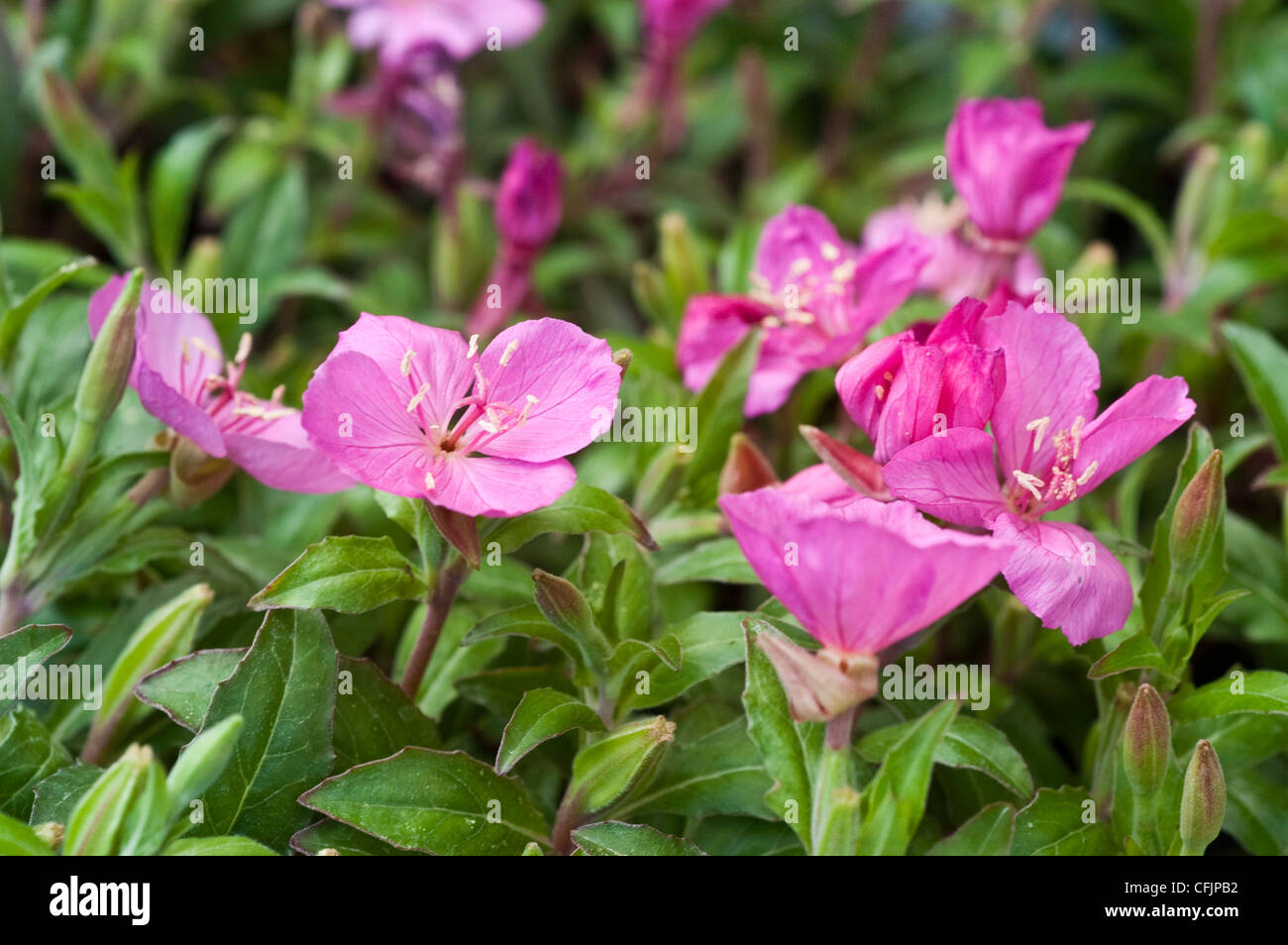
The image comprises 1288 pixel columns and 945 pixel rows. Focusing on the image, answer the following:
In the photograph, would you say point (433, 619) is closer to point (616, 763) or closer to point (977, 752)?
point (616, 763)

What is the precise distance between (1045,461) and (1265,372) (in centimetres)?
38

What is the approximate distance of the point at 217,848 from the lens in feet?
2.37

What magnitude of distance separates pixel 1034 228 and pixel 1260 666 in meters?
0.43

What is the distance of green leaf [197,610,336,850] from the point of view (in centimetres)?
81

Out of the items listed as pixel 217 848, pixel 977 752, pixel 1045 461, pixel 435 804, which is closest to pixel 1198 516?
pixel 1045 461

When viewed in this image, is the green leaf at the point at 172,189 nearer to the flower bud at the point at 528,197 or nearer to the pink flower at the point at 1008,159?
the flower bud at the point at 528,197

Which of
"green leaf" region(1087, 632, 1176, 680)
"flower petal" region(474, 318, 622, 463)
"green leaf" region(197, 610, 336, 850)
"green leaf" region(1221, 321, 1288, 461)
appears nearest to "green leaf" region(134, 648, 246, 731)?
"green leaf" region(197, 610, 336, 850)

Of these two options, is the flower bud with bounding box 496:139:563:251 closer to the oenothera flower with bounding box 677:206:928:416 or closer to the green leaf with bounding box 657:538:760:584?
the oenothera flower with bounding box 677:206:928:416

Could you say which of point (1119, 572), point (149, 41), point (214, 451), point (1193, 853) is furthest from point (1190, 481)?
Result: point (149, 41)

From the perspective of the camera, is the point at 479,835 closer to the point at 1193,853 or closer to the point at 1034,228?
the point at 1193,853

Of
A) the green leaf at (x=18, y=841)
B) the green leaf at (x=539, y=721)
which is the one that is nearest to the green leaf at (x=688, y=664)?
the green leaf at (x=539, y=721)

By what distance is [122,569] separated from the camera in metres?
0.92

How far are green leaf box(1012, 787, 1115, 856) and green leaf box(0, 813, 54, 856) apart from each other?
0.58 metres
